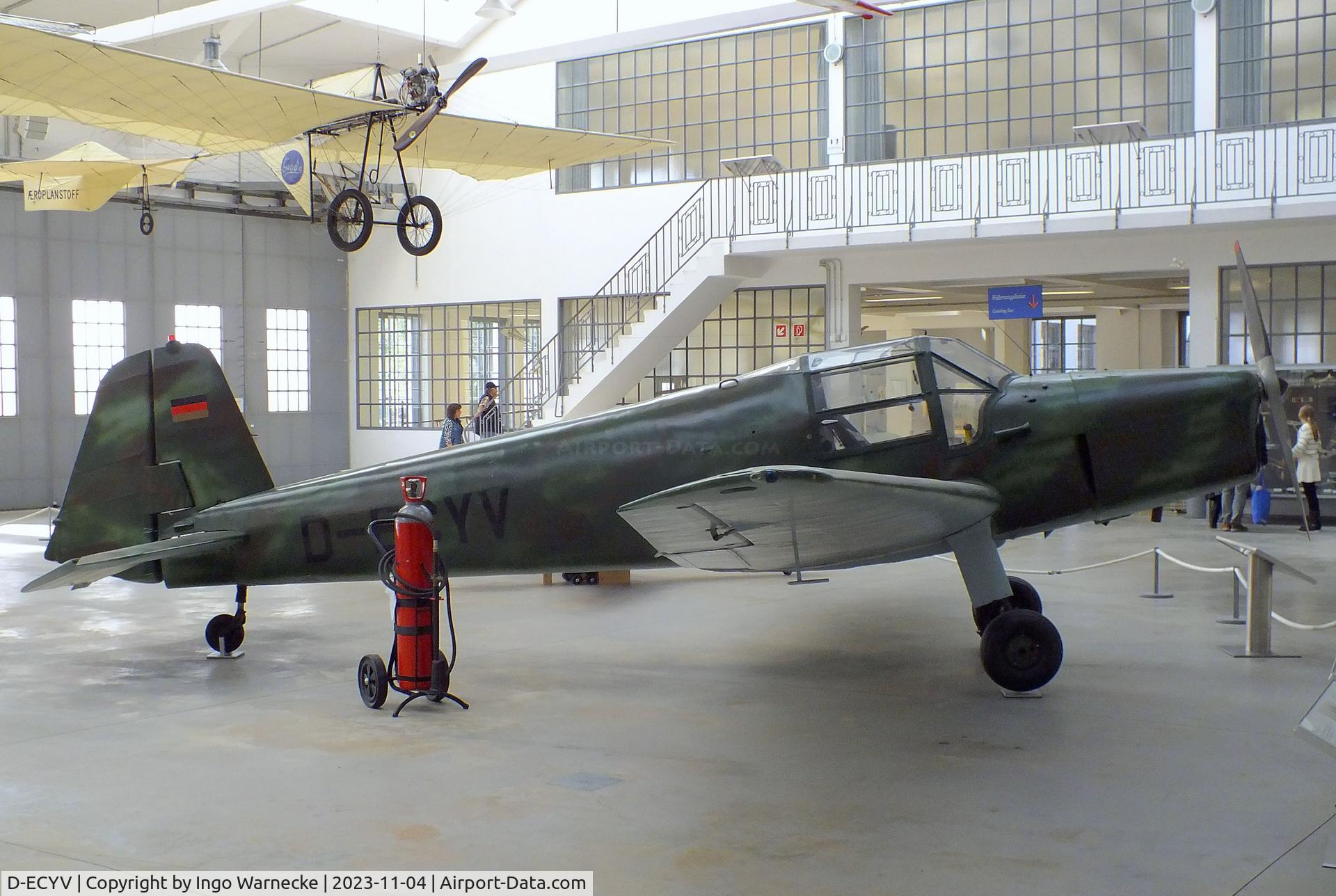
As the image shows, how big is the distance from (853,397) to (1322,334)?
13.2 meters

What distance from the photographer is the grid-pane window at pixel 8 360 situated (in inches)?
867

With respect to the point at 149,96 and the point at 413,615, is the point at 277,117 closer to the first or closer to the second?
the point at 149,96

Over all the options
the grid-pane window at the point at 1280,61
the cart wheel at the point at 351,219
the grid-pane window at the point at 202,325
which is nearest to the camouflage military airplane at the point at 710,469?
the cart wheel at the point at 351,219

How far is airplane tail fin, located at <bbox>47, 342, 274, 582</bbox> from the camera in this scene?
8.42m

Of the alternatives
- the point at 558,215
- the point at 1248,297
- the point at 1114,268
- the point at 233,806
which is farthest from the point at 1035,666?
the point at 558,215

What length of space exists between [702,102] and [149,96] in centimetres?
1134

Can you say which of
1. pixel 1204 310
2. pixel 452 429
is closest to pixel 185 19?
pixel 452 429

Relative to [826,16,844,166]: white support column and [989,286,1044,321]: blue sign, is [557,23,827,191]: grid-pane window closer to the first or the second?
[826,16,844,166]: white support column

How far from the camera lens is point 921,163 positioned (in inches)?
758

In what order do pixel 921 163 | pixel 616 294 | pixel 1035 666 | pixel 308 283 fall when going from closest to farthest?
pixel 1035 666, pixel 921 163, pixel 616 294, pixel 308 283

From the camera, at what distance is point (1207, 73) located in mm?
18219

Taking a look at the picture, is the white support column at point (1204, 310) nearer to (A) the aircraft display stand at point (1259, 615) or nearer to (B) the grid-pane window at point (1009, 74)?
(B) the grid-pane window at point (1009, 74)

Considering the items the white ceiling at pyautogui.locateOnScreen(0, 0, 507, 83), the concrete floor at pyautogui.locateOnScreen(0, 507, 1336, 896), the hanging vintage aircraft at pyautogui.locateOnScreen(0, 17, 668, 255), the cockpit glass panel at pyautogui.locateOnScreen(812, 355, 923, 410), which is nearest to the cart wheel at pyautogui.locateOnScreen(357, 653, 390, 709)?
the concrete floor at pyautogui.locateOnScreen(0, 507, 1336, 896)

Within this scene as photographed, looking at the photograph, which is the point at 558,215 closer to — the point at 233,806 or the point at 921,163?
the point at 921,163
